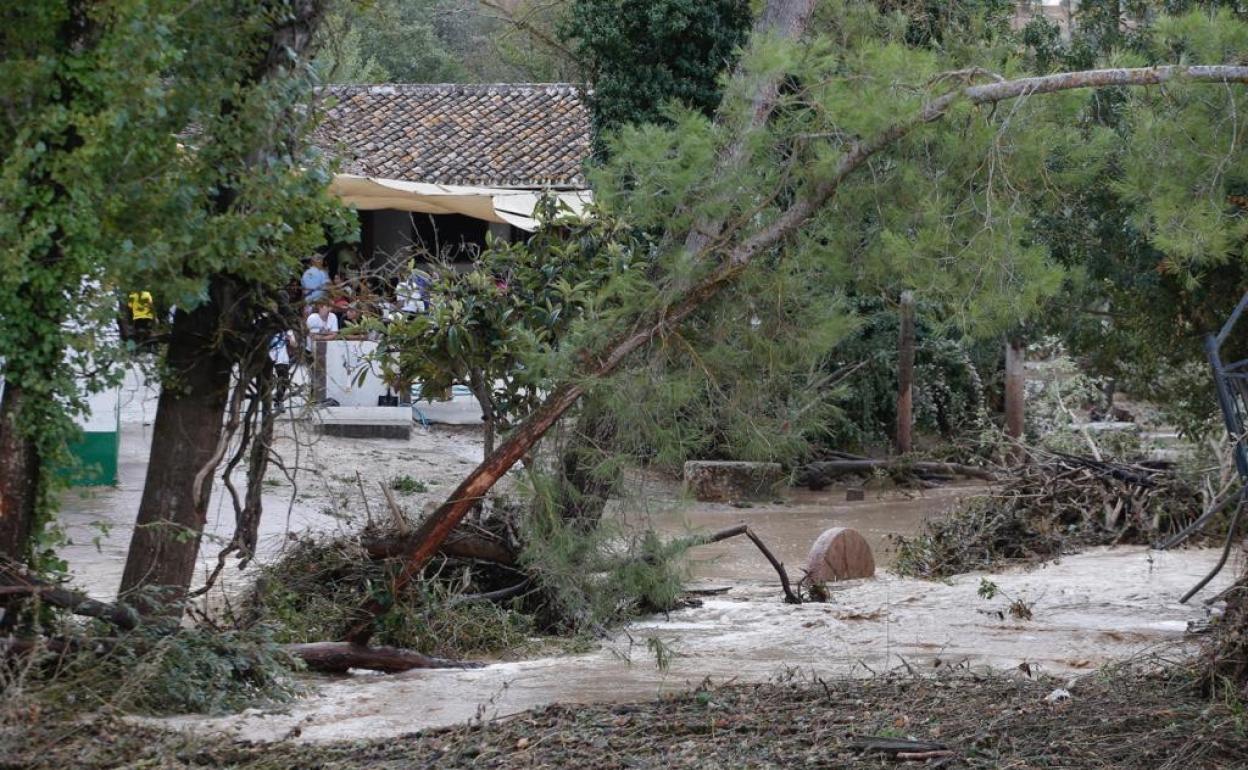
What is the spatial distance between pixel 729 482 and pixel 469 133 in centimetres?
1088

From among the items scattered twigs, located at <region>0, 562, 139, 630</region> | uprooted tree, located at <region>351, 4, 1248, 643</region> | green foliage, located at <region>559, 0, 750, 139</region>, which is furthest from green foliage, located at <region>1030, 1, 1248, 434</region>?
green foliage, located at <region>559, 0, 750, 139</region>

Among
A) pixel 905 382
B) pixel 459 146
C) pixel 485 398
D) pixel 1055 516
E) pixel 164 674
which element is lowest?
pixel 164 674

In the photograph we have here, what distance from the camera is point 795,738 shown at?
5.80 m

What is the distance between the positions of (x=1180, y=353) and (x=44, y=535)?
717cm

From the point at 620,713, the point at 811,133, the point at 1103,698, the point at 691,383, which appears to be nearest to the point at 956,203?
the point at 811,133

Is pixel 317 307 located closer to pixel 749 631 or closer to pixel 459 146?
pixel 749 631

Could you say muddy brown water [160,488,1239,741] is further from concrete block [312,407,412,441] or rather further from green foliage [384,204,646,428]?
concrete block [312,407,412,441]

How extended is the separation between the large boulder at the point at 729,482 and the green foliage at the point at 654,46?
4570 millimetres

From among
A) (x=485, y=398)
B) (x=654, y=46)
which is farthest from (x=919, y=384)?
(x=485, y=398)

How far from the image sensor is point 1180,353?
32.3 feet

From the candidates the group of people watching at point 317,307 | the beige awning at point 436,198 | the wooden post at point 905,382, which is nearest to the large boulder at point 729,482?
the wooden post at point 905,382

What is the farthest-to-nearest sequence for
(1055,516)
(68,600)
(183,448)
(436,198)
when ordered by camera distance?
(436,198) → (1055,516) → (183,448) → (68,600)

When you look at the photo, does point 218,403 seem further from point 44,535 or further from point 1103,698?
point 1103,698

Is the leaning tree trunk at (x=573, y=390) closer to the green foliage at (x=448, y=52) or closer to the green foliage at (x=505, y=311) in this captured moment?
the green foliage at (x=505, y=311)
